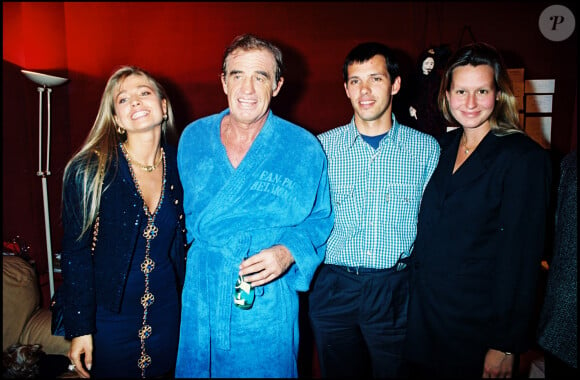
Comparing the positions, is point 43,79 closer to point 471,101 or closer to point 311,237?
point 311,237

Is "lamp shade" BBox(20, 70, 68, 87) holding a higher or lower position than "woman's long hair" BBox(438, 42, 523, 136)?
higher

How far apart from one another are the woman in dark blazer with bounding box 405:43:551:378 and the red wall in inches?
68.2

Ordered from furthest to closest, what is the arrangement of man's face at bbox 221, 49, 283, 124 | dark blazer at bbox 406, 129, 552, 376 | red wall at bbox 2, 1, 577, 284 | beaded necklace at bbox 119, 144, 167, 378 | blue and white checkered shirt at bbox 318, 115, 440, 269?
red wall at bbox 2, 1, 577, 284, blue and white checkered shirt at bbox 318, 115, 440, 269, man's face at bbox 221, 49, 283, 124, beaded necklace at bbox 119, 144, 167, 378, dark blazer at bbox 406, 129, 552, 376

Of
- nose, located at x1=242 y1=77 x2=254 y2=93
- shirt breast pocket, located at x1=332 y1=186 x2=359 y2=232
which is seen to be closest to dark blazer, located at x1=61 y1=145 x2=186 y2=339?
nose, located at x1=242 y1=77 x2=254 y2=93

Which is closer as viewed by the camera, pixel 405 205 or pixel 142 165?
pixel 142 165

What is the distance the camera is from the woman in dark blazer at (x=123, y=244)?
4.21ft

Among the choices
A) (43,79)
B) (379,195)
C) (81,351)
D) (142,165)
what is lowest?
(81,351)

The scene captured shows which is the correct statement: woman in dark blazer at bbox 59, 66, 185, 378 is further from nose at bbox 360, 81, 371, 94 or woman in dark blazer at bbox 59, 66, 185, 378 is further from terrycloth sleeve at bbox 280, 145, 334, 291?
nose at bbox 360, 81, 371, 94

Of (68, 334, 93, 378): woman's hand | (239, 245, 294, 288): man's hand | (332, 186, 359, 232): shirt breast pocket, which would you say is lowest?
(68, 334, 93, 378): woman's hand

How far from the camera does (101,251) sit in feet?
4.35

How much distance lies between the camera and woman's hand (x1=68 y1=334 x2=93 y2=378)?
128 cm

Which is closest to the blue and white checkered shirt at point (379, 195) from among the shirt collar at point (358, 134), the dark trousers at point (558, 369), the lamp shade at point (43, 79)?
the shirt collar at point (358, 134)

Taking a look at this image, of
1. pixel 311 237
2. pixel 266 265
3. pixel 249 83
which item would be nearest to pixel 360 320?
pixel 311 237

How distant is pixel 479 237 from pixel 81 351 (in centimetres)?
153
